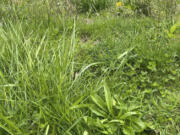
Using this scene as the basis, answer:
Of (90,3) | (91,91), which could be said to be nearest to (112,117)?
(91,91)

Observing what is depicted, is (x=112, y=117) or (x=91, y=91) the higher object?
(x=91, y=91)

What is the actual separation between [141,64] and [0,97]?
1.54m

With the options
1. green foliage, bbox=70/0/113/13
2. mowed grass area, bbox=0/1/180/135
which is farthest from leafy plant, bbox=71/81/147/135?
green foliage, bbox=70/0/113/13

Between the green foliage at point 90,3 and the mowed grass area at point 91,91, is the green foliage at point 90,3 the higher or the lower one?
the higher one

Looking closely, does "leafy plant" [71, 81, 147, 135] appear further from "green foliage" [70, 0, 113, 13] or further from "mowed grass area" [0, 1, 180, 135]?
"green foliage" [70, 0, 113, 13]

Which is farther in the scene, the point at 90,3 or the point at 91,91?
the point at 90,3

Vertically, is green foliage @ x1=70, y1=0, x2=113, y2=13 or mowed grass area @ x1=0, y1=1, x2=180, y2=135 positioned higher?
green foliage @ x1=70, y1=0, x2=113, y2=13

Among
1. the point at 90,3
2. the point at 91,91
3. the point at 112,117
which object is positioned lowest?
the point at 112,117

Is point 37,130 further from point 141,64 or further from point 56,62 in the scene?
point 141,64

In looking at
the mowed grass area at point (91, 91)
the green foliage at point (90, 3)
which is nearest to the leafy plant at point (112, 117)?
the mowed grass area at point (91, 91)

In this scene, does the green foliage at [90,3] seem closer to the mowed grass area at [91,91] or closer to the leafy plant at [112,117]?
the mowed grass area at [91,91]

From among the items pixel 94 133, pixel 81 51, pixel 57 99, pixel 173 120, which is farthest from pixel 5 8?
pixel 173 120

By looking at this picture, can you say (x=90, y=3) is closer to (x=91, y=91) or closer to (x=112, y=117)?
(x=91, y=91)

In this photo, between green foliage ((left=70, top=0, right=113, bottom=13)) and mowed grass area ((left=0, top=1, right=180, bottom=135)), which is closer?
mowed grass area ((left=0, top=1, right=180, bottom=135))
